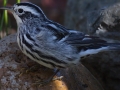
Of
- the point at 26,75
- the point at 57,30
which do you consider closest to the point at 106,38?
the point at 57,30

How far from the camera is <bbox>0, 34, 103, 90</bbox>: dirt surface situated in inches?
119

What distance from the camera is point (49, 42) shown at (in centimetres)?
308

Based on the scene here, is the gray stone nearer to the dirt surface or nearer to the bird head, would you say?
the dirt surface

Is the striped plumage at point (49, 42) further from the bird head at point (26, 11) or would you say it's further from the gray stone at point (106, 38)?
the gray stone at point (106, 38)

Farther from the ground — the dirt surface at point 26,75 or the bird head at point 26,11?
the bird head at point 26,11

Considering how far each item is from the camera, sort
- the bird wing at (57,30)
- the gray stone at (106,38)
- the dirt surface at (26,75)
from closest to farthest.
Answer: the dirt surface at (26,75) → the bird wing at (57,30) → the gray stone at (106,38)

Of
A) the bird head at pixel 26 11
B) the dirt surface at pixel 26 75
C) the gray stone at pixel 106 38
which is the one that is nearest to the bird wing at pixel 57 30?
the bird head at pixel 26 11

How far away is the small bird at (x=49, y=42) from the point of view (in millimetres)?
3064

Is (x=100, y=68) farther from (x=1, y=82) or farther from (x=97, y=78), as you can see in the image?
(x=1, y=82)

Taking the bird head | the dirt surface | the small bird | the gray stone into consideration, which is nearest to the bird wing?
the small bird

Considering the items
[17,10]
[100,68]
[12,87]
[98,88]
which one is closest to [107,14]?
[100,68]

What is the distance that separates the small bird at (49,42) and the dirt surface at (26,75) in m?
0.12

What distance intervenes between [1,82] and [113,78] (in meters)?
1.36

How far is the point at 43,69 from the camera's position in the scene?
10.5 feet
